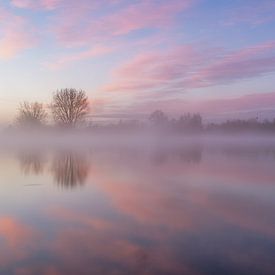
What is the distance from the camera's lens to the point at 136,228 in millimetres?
8219

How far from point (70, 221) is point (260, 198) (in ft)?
22.6

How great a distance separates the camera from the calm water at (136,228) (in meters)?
6.09

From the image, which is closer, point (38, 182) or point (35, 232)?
point (35, 232)

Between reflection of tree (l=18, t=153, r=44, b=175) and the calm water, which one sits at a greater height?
the calm water

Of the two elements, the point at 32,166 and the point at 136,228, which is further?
the point at 32,166

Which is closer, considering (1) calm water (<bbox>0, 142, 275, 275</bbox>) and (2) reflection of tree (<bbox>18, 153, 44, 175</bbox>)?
(1) calm water (<bbox>0, 142, 275, 275</bbox>)

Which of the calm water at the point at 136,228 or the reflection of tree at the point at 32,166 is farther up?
the calm water at the point at 136,228

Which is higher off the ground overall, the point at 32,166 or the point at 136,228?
the point at 136,228

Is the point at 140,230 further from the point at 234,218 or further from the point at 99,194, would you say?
the point at 99,194

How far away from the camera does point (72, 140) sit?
227ft

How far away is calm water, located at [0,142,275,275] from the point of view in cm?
609

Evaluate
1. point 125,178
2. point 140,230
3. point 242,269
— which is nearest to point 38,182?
point 125,178

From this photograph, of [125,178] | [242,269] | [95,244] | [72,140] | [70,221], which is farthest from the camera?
[72,140]

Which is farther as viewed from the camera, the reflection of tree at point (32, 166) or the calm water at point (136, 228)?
the reflection of tree at point (32, 166)
